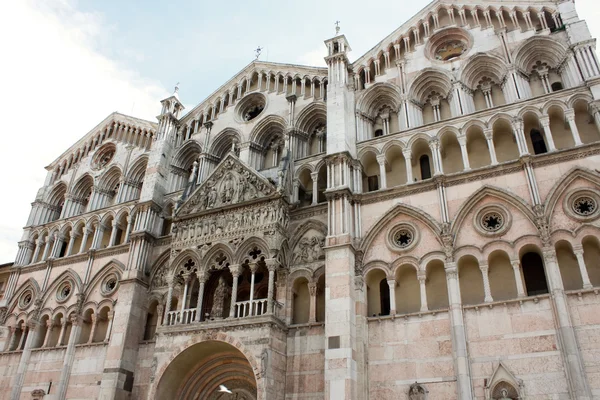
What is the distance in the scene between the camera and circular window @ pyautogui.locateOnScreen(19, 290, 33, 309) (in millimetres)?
28031

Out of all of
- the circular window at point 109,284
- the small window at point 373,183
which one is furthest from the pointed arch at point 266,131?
→ the circular window at point 109,284

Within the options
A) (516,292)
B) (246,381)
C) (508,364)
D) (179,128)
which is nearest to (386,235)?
(516,292)

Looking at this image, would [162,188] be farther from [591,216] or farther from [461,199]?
[591,216]

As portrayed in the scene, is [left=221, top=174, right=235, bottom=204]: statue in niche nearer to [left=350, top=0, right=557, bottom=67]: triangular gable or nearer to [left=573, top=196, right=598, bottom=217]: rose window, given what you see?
[left=350, top=0, right=557, bottom=67]: triangular gable

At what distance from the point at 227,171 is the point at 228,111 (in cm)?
610

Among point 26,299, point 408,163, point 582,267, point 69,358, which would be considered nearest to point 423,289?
point 582,267

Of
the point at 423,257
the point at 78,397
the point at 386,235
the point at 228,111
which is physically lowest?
the point at 78,397

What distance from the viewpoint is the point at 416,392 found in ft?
52.6

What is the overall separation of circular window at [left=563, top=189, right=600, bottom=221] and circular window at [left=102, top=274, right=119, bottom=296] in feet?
68.4

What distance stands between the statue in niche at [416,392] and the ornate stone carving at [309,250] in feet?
20.5

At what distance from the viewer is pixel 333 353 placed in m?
16.9

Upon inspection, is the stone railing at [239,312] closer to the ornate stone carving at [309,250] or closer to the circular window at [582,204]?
the ornate stone carving at [309,250]

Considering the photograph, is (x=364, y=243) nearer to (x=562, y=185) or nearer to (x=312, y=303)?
(x=312, y=303)

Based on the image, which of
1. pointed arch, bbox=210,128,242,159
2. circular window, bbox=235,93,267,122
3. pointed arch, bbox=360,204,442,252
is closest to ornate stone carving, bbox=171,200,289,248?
pointed arch, bbox=360,204,442,252
